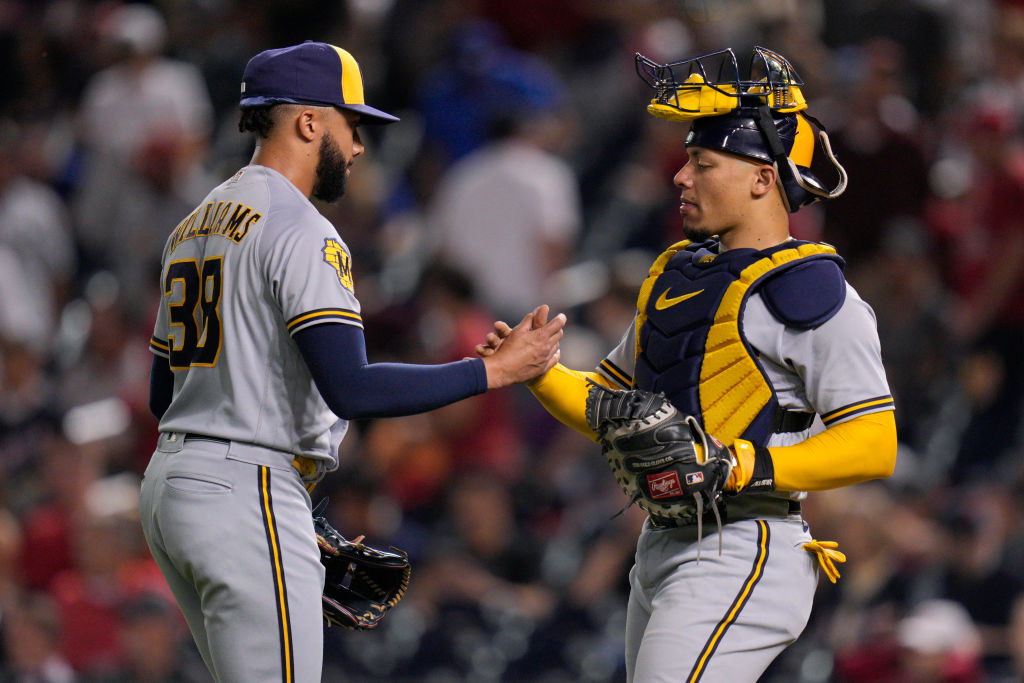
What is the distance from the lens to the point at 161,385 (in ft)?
13.5

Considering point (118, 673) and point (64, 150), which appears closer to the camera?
point (118, 673)

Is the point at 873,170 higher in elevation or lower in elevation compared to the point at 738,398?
lower

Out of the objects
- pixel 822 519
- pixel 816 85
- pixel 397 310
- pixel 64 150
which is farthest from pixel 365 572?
pixel 64 150

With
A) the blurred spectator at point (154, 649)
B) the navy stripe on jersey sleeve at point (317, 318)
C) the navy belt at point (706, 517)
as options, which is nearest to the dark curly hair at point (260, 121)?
the navy stripe on jersey sleeve at point (317, 318)

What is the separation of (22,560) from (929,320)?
16.9ft

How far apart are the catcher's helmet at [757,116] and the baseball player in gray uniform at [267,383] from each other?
82cm

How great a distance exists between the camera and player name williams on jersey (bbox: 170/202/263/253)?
3703mm

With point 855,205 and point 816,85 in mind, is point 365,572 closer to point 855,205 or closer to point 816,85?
point 855,205

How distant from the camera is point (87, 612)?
24.7 feet

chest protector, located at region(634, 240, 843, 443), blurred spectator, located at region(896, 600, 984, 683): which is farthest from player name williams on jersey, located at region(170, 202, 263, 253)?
blurred spectator, located at region(896, 600, 984, 683)

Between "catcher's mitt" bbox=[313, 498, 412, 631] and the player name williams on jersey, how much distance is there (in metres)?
0.84

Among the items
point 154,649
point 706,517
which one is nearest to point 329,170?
point 706,517

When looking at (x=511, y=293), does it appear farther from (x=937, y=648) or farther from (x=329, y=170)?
(x=329, y=170)

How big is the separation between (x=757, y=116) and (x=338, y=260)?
1.18m
